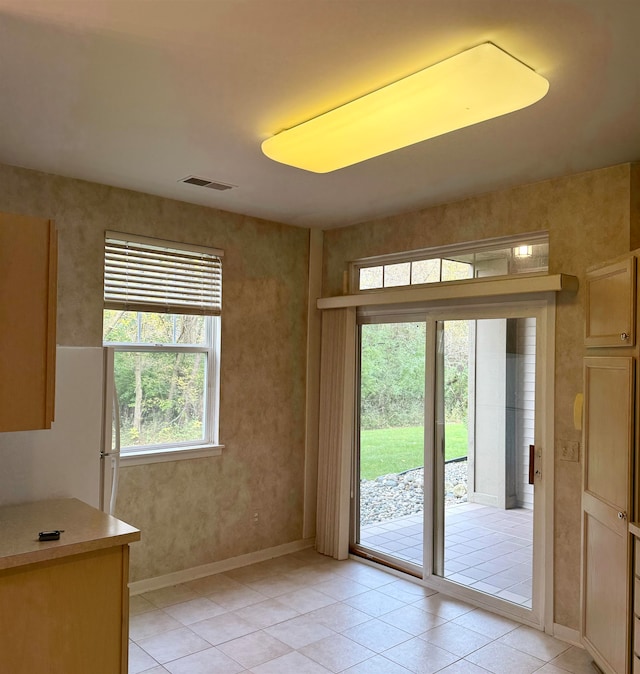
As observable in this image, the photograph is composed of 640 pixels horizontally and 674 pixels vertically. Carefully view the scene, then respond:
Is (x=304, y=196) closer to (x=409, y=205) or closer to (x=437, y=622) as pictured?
(x=409, y=205)

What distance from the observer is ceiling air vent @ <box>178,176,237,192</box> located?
3.66m

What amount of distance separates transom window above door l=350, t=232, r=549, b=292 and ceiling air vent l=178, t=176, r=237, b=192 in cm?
142

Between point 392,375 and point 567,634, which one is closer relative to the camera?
point 567,634

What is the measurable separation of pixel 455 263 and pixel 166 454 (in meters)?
2.45

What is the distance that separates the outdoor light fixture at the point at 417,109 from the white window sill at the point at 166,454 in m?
2.27

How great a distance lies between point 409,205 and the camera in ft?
13.8

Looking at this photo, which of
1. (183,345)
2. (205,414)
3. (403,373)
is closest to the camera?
(183,345)

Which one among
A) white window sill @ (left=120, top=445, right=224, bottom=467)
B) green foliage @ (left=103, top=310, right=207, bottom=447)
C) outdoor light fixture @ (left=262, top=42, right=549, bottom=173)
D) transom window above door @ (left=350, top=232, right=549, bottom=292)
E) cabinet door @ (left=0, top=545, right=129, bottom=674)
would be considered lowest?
cabinet door @ (left=0, top=545, right=129, bottom=674)

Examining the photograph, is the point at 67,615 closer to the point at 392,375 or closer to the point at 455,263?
the point at 392,375

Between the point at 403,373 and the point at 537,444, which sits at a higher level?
the point at 403,373

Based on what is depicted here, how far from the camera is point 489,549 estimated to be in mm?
3887

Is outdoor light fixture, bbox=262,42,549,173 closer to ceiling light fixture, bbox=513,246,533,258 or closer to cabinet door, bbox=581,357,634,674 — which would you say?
cabinet door, bbox=581,357,634,674

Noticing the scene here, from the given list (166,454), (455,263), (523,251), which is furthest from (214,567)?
(523,251)

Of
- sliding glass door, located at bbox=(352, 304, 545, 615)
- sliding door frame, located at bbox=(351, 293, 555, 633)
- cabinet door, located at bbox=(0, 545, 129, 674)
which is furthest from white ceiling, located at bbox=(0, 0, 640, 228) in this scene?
cabinet door, located at bbox=(0, 545, 129, 674)
